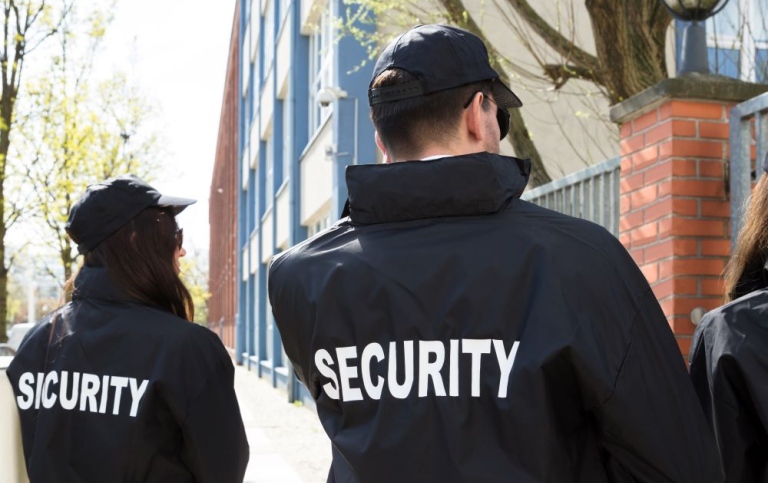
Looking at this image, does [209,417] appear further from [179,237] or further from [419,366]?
[419,366]

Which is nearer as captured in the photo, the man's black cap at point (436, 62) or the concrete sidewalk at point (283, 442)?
the man's black cap at point (436, 62)

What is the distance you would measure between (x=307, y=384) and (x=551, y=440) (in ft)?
1.84

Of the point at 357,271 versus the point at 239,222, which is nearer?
the point at 357,271

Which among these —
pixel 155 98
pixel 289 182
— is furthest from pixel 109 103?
pixel 289 182

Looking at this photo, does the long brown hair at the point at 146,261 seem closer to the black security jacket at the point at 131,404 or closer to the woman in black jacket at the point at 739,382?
the black security jacket at the point at 131,404

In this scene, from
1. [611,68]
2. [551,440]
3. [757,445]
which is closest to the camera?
[551,440]

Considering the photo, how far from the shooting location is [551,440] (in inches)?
64.4

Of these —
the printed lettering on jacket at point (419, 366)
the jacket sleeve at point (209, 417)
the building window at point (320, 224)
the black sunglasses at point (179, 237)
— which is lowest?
the jacket sleeve at point (209, 417)

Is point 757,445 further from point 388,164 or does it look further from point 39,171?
point 39,171

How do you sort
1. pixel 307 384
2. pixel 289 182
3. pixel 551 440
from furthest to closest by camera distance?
pixel 289 182 → pixel 307 384 → pixel 551 440

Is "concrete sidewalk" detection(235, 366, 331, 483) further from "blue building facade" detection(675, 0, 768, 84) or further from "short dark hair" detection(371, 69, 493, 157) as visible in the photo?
"short dark hair" detection(371, 69, 493, 157)

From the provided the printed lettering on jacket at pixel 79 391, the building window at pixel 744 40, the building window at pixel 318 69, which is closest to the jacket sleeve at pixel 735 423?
the printed lettering on jacket at pixel 79 391

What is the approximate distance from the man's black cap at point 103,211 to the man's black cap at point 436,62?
139 centimetres

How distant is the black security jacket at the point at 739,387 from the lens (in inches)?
81.8
